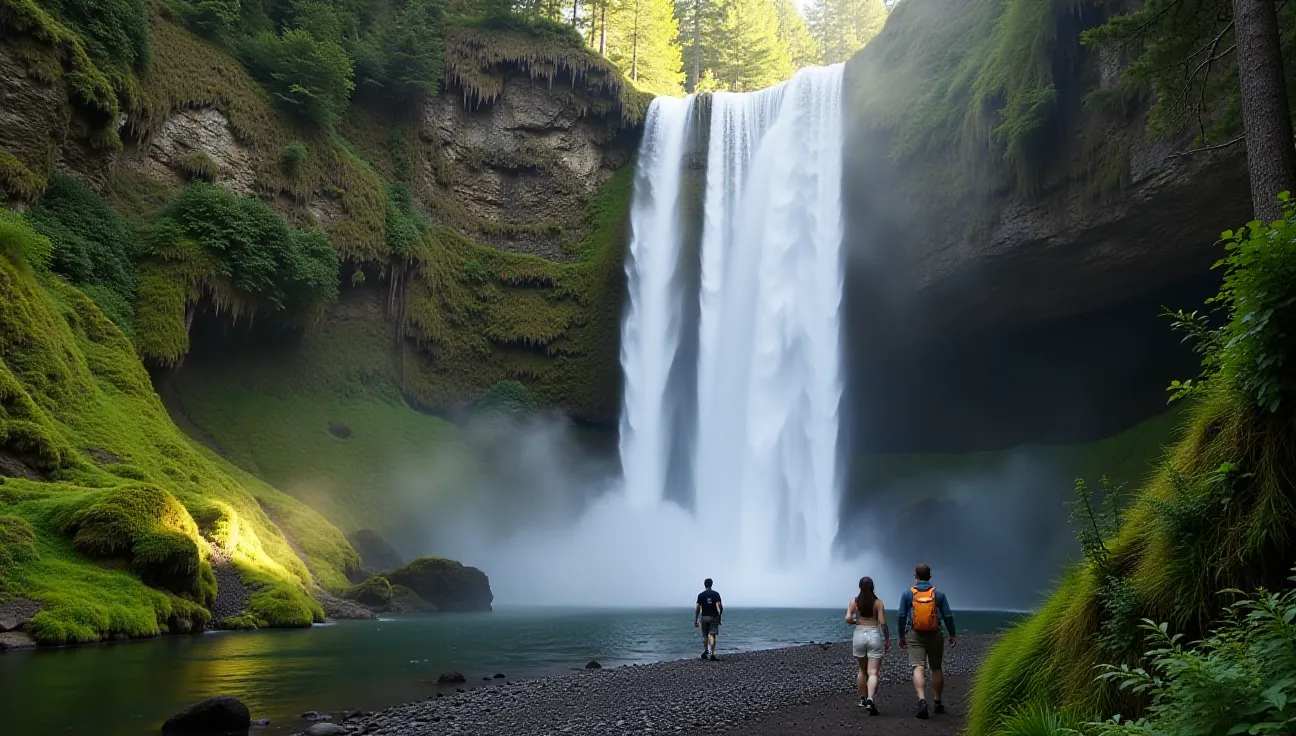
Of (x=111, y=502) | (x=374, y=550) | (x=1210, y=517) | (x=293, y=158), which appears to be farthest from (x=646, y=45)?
(x=1210, y=517)

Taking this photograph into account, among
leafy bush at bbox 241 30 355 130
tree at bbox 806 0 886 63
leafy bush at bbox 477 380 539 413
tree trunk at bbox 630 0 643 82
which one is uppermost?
tree at bbox 806 0 886 63

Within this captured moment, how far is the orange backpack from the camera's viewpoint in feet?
26.2

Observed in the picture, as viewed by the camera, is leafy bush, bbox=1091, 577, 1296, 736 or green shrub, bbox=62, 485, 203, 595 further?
green shrub, bbox=62, 485, 203, 595

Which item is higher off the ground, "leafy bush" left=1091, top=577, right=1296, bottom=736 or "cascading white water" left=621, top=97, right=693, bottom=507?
"cascading white water" left=621, top=97, right=693, bottom=507

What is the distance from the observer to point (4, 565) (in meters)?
13.2

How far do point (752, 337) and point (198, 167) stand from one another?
77.8 feet

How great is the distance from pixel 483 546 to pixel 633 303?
13762mm

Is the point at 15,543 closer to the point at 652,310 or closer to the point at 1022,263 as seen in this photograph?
the point at 652,310

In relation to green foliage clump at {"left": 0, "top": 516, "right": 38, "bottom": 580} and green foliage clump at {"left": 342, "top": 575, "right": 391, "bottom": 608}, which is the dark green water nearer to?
green foliage clump at {"left": 342, "top": 575, "right": 391, "bottom": 608}

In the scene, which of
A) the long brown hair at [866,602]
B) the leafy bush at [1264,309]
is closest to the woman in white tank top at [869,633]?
the long brown hair at [866,602]

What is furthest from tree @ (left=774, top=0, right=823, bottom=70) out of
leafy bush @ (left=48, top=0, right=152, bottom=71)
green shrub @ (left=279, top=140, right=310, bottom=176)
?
leafy bush @ (left=48, top=0, right=152, bottom=71)

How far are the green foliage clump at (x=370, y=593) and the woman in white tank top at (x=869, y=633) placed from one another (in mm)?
18346

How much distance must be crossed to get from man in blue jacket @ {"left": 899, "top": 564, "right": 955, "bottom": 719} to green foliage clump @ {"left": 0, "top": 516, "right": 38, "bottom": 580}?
1437cm

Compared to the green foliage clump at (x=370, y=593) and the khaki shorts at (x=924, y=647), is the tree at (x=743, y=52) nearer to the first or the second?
the green foliage clump at (x=370, y=593)
